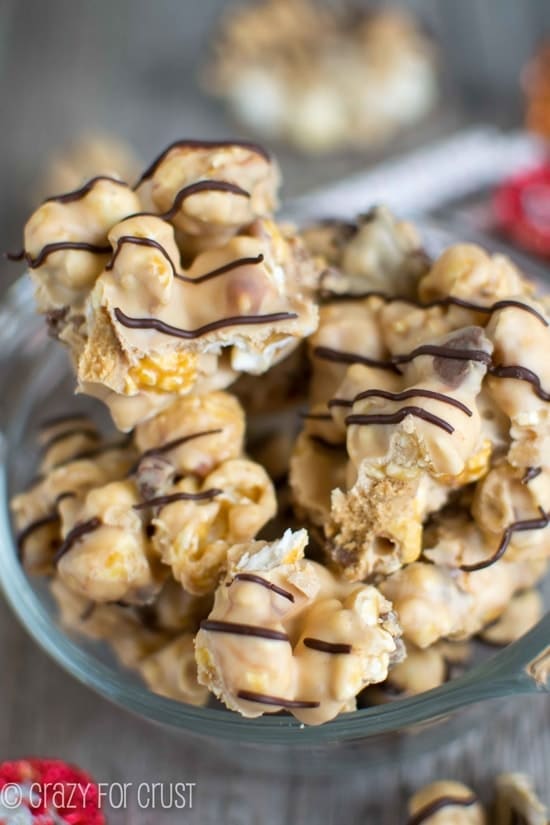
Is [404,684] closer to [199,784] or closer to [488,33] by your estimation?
[199,784]

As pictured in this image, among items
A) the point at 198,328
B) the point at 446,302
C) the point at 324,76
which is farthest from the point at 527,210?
the point at 198,328

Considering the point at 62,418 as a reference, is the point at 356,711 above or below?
below

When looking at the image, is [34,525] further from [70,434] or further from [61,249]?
[61,249]

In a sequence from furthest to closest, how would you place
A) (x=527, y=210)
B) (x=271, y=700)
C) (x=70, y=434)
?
(x=527, y=210)
(x=70, y=434)
(x=271, y=700)

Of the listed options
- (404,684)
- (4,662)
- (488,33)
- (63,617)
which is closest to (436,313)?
(404,684)

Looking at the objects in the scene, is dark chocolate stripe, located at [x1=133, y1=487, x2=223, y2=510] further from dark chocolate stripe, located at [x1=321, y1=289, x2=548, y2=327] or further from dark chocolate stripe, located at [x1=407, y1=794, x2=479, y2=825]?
dark chocolate stripe, located at [x1=407, y1=794, x2=479, y2=825]

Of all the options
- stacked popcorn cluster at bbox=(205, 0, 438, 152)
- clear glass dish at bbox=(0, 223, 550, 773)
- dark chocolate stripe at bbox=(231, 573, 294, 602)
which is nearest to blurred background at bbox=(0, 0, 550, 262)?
stacked popcorn cluster at bbox=(205, 0, 438, 152)

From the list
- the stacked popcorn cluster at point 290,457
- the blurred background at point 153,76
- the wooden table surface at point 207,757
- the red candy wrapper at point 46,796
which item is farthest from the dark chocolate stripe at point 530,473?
the blurred background at point 153,76
